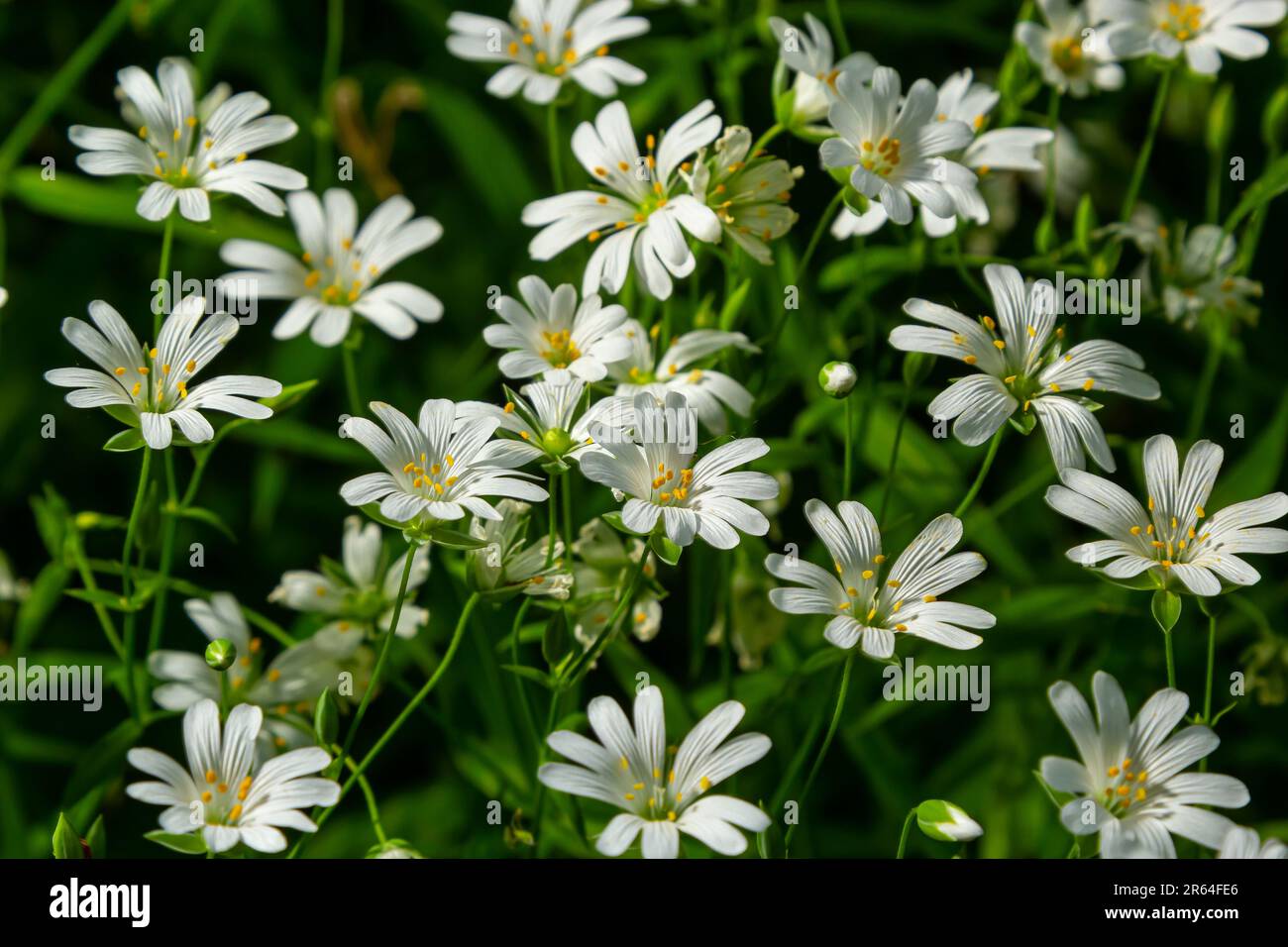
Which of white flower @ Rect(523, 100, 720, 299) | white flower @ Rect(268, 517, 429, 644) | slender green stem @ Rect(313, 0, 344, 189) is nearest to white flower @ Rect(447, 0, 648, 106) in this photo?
white flower @ Rect(523, 100, 720, 299)

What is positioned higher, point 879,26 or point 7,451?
point 879,26

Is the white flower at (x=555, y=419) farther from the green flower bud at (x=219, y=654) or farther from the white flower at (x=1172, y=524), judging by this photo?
the white flower at (x=1172, y=524)

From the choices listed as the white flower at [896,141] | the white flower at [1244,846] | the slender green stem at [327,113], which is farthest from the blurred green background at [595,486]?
the white flower at [1244,846]

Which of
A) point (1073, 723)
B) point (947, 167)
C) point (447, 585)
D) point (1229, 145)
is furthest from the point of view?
point (1229, 145)

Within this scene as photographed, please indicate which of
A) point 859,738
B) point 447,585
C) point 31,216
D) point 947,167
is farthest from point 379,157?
point 859,738

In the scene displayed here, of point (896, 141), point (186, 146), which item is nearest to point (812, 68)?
point (896, 141)

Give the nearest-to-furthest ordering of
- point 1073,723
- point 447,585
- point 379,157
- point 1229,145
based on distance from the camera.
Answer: point 1073,723, point 447,585, point 379,157, point 1229,145
